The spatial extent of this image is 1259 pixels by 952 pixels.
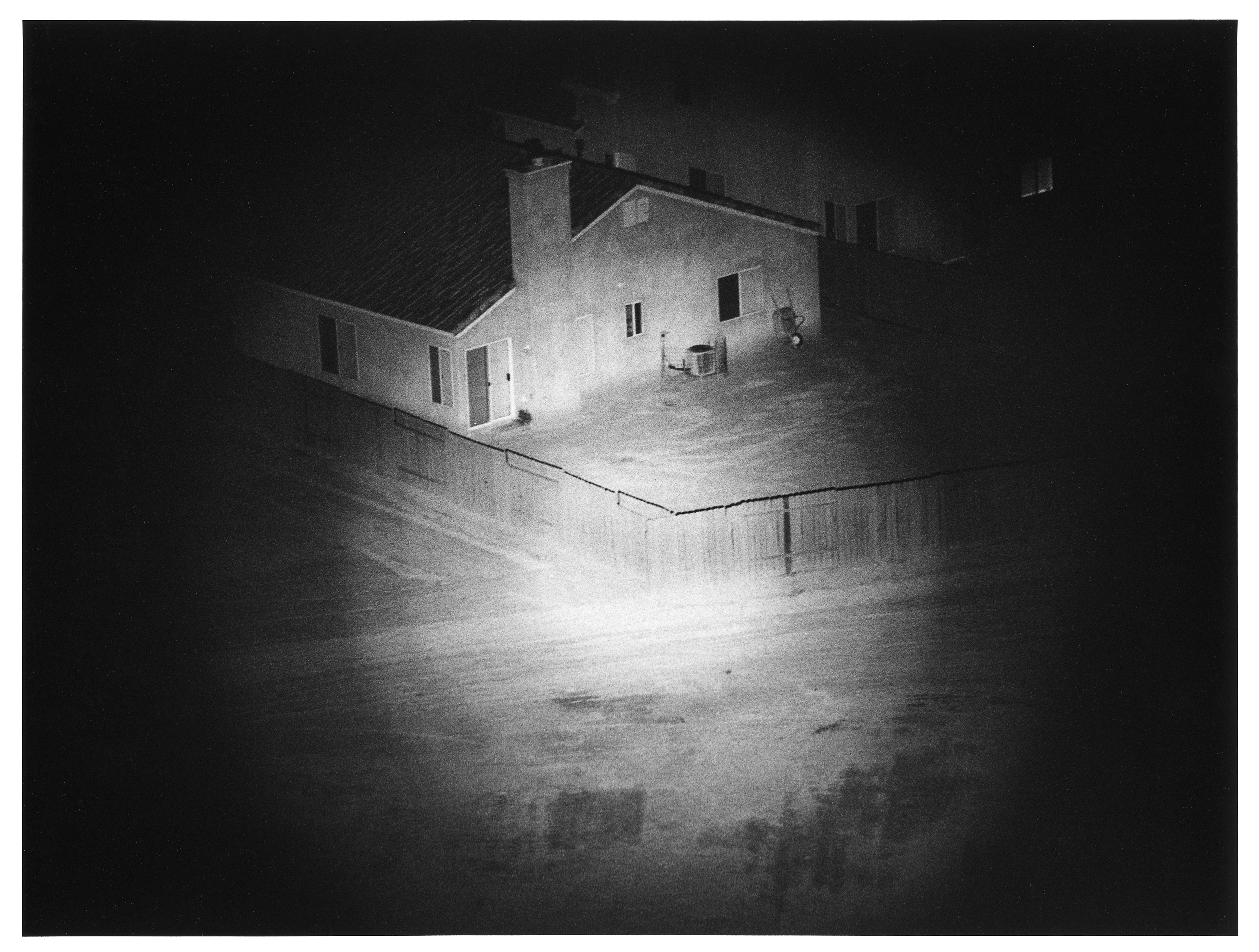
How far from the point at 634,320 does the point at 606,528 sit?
1.93m

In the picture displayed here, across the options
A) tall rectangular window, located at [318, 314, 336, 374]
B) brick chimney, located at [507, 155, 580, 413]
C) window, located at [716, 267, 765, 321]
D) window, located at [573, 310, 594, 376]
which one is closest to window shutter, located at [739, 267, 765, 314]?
window, located at [716, 267, 765, 321]

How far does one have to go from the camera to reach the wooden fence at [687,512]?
3322 cm

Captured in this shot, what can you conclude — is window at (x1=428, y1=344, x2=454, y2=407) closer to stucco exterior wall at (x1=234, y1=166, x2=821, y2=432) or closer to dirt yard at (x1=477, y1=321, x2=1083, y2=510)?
stucco exterior wall at (x1=234, y1=166, x2=821, y2=432)

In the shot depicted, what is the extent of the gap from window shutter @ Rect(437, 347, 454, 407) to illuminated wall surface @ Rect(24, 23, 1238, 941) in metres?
0.06

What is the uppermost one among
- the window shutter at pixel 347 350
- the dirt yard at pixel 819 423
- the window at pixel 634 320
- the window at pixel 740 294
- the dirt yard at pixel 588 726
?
the window at pixel 740 294

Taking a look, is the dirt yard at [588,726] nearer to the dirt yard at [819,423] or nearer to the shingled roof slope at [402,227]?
the dirt yard at [819,423]

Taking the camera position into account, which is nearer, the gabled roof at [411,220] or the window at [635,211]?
the gabled roof at [411,220]

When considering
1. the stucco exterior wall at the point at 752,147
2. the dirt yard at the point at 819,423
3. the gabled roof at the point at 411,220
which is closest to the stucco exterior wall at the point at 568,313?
the gabled roof at the point at 411,220

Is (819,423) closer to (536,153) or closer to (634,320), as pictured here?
(634,320)

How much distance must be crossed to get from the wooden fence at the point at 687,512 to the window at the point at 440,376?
13.8 inches

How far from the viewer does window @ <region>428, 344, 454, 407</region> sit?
33.1 meters

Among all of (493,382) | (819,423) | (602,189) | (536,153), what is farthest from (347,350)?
(819,423)

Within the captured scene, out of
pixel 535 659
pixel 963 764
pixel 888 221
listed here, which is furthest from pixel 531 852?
pixel 888 221

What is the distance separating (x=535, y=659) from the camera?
32.9 metres
